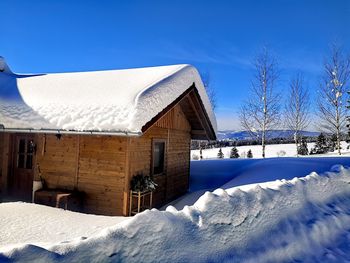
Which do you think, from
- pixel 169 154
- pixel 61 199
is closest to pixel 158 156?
pixel 169 154

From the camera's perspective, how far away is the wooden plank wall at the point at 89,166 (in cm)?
831

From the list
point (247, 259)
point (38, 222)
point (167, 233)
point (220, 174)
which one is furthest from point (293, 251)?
point (220, 174)

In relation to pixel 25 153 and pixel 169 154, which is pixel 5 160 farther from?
pixel 169 154

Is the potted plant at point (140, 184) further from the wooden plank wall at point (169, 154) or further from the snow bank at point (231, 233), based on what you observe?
the snow bank at point (231, 233)

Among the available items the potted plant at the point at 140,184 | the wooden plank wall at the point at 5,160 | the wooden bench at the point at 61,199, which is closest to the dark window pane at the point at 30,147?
the wooden plank wall at the point at 5,160

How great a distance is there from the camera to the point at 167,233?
291cm

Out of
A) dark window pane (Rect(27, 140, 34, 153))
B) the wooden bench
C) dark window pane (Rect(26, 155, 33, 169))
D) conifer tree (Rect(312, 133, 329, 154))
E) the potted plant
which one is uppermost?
conifer tree (Rect(312, 133, 329, 154))

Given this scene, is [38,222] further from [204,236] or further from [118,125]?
[204,236]

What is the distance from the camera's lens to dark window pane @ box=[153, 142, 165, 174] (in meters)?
10.4

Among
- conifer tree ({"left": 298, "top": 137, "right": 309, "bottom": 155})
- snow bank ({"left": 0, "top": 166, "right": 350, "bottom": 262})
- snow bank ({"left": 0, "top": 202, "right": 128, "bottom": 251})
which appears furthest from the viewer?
conifer tree ({"left": 298, "top": 137, "right": 309, "bottom": 155})

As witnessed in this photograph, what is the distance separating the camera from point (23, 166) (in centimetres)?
993

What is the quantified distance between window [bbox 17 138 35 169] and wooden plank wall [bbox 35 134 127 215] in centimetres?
73

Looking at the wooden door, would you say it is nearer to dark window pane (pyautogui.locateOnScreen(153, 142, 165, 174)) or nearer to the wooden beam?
dark window pane (pyautogui.locateOnScreen(153, 142, 165, 174))

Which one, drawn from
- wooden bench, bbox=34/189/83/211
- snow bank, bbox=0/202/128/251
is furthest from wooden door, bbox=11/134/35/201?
snow bank, bbox=0/202/128/251
